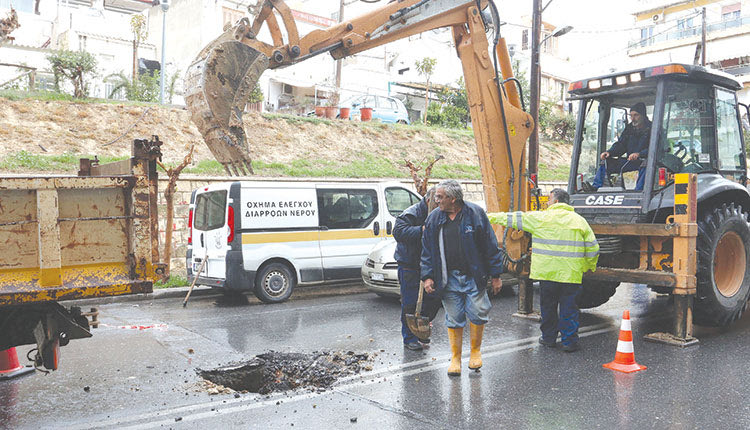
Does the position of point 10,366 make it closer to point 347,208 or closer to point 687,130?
point 347,208

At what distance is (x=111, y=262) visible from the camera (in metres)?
4.26

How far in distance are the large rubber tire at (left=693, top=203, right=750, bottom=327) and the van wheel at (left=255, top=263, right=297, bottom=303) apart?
590 centimetres

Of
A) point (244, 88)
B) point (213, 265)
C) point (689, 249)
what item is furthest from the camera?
point (213, 265)

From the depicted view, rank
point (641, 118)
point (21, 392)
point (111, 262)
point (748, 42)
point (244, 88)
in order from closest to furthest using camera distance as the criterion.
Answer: point (111, 262) < point (21, 392) < point (244, 88) < point (641, 118) < point (748, 42)

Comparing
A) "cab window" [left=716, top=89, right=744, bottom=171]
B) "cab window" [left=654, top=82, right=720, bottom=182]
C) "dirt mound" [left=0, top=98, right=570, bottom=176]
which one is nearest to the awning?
"dirt mound" [left=0, top=98, right=570, bottom=176]

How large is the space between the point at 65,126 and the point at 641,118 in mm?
13172

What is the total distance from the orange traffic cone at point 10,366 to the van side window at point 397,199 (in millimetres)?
6685

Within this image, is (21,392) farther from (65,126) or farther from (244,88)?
(65,126)

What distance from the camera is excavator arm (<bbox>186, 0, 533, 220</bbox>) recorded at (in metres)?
7.21

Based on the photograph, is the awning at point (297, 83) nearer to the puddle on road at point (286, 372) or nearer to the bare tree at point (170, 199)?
the bare tree at point (170, 199)

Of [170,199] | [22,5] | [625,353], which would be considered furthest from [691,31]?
[625,353]

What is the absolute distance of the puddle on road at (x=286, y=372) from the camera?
565 cm

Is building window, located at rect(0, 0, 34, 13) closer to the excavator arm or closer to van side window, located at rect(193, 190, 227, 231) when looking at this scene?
van side window, located at rect(193, 190, 227, 231)

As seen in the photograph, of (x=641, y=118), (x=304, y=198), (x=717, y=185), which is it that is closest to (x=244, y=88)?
→ (x=304, y=198)
